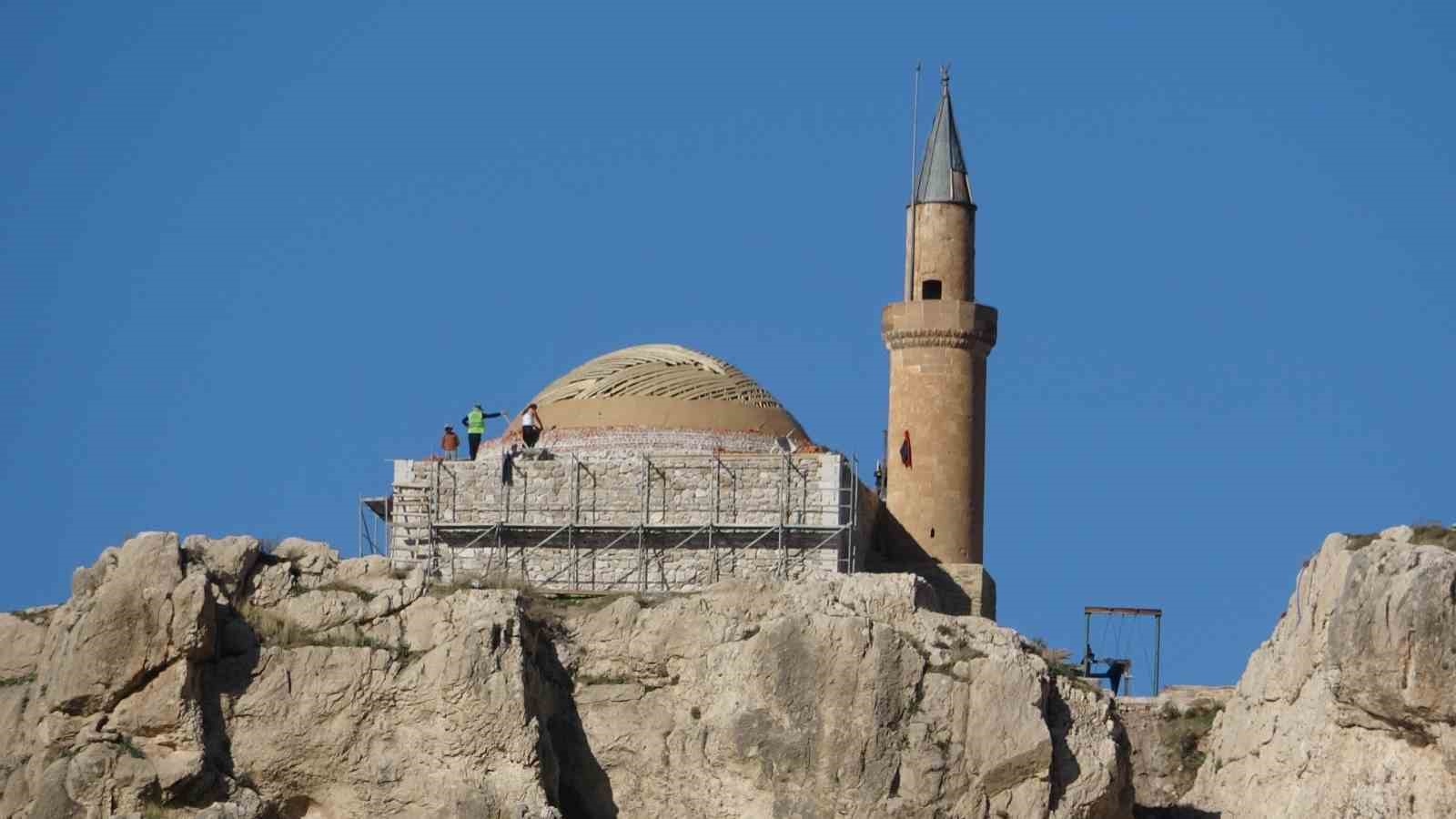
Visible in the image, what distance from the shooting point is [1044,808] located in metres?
61.2

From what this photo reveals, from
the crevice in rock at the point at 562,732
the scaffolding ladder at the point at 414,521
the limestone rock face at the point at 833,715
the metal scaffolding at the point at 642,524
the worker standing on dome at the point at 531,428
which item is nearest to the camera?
the limestone rock face at the point at 833,715

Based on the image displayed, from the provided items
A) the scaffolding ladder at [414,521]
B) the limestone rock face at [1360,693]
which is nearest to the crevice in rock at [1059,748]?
the limestone rock face at [1360,693]

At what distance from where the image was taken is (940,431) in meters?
70.5

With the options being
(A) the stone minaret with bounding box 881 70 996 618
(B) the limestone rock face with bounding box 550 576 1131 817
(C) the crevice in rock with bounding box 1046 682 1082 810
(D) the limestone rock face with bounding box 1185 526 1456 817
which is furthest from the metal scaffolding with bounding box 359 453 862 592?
(D) the limestone rock face with bounding box 1185 526 1456 817

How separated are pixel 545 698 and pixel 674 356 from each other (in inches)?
424

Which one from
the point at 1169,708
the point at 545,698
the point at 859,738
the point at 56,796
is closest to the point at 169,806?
the point at 56,796

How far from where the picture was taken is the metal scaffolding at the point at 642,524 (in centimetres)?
6706

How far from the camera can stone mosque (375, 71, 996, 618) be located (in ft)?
221

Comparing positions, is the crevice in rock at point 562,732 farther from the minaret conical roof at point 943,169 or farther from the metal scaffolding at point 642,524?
the minaret conical roof at point 943,169

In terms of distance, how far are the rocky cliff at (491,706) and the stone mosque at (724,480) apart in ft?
9.61

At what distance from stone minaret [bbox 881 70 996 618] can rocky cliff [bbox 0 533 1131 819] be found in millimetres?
6766

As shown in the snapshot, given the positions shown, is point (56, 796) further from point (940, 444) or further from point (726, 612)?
point (940, 444)

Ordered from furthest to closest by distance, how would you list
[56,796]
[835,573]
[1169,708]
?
1. [1169,708]
2. [835,573]
3. [56,796]

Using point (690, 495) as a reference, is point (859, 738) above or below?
below
